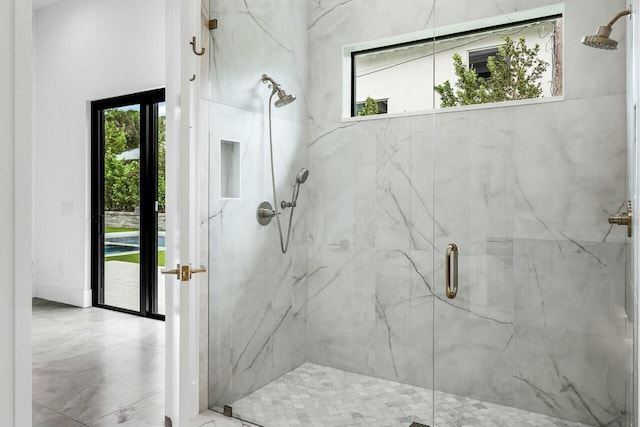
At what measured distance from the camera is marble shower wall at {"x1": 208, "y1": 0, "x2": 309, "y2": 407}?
221cm

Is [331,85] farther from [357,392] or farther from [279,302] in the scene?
[357,392]

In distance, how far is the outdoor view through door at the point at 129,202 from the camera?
4383 millimetres

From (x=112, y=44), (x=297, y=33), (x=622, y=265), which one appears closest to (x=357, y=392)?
(x=622, y=265)

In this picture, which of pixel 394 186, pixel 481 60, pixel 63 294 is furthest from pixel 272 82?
pixel 63 294

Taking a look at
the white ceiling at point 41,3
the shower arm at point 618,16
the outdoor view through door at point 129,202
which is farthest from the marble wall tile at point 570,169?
the white ceiling at point 41,3

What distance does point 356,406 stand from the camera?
2164 millimetres

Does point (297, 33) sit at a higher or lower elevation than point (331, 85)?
higher

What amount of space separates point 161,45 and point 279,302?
10.1 feet

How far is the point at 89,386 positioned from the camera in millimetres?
2746

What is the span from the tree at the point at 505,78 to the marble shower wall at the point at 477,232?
66 millimetres

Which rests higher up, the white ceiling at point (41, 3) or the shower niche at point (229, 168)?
the white ceiling at point (41, 3)

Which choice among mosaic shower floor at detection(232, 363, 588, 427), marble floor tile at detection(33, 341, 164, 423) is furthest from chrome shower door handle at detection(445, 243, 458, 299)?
marble floor tile at detection(33, 341, 164, 423)

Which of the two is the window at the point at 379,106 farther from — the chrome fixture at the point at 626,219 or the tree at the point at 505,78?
the chrome fixture at the point at 626,219

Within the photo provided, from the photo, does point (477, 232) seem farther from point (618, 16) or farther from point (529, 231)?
point (618, 16)
